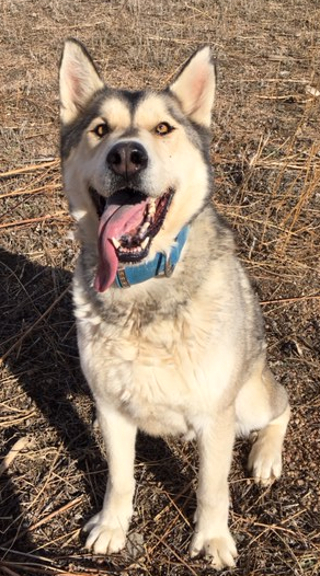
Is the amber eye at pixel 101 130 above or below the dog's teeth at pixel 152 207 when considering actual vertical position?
above

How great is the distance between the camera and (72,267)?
4617 mm

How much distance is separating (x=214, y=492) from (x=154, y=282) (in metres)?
1.02

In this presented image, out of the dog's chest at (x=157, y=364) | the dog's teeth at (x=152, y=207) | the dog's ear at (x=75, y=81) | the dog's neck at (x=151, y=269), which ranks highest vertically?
the dog's ear at (x=75, y=81)

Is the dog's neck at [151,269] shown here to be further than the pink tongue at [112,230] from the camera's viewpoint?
Yes

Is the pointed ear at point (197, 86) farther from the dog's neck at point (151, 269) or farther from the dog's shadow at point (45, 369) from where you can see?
the dog's shadow at point (45, 369)

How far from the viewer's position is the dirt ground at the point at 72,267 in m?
2.89

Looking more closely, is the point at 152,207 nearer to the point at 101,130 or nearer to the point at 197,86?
the point at 101,130

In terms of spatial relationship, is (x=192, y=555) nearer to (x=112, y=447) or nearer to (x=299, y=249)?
(x=112, y=447)

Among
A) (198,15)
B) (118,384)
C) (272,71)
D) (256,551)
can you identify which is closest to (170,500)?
(256,551)

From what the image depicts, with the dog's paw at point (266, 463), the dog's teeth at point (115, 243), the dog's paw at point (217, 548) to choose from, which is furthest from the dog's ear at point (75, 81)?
the dog's paw at point (217, 548)

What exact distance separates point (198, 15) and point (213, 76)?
6519 millimetres

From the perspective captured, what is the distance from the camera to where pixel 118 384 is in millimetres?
2484

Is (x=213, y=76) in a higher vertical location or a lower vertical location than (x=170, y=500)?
higher

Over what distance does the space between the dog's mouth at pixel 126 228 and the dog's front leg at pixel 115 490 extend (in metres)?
0.74
